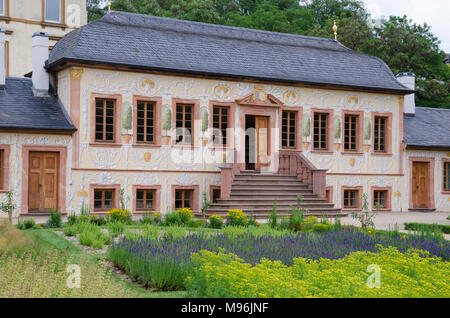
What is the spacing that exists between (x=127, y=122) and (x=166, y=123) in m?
1.41

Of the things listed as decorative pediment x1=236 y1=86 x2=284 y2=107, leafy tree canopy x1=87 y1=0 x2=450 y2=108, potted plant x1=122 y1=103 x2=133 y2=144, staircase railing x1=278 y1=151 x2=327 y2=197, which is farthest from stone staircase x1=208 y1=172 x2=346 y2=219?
leafy tree canopy x1=87 y1=0 x2=450 y2=108

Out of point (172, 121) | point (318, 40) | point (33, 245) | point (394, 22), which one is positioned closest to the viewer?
point (33, 245)

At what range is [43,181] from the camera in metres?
21.0

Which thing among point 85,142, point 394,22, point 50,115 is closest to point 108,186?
point 85,142

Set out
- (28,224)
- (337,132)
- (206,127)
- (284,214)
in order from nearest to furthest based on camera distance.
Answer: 1. (28,224)
2. (284,214)
3. (206,127)
4. (337,132)

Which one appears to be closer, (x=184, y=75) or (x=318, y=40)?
(x=184, y=75)

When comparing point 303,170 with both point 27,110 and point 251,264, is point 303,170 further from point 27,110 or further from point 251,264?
point 251,264

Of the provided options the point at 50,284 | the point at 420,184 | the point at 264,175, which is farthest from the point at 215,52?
the point at 50,284

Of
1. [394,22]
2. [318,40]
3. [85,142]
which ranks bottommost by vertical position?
[85,142]

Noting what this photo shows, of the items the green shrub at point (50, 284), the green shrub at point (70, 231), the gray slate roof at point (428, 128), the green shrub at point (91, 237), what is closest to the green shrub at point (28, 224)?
the green shrub at point (70, 231)

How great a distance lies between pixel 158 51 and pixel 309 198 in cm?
734

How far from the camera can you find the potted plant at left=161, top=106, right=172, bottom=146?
22609 millimetres

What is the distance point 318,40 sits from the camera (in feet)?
94.5

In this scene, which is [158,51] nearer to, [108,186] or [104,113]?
[104,113]
